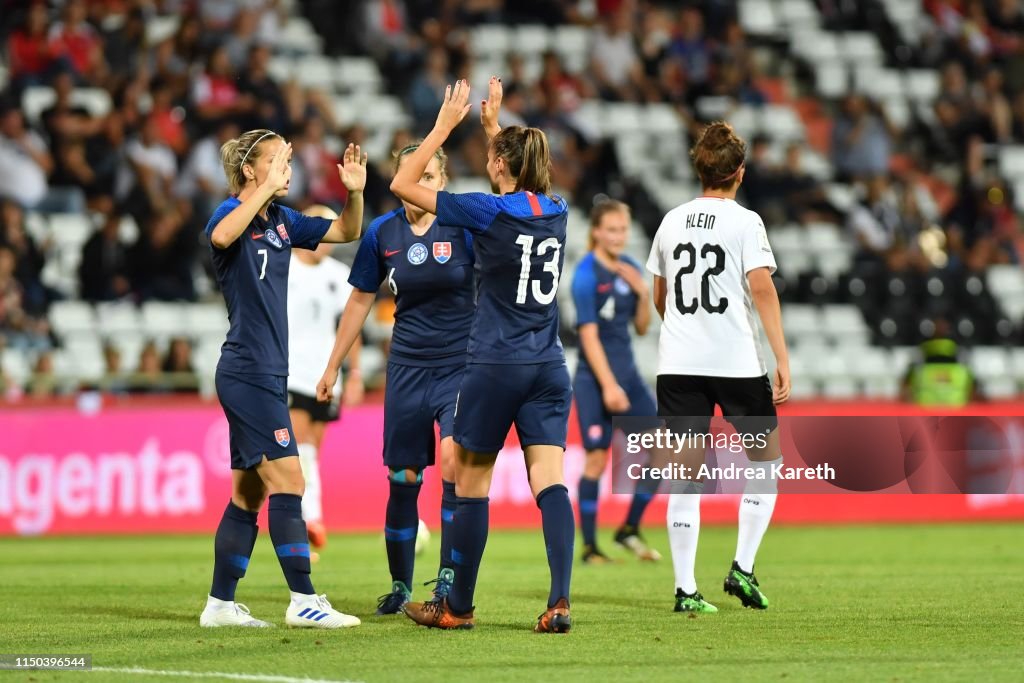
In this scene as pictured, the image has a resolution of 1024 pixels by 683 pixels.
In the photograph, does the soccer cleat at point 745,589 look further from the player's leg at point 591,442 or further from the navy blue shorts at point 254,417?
the player's leg at point 591,442

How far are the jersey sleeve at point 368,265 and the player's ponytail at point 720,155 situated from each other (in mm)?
1794

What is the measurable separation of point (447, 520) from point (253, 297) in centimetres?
160

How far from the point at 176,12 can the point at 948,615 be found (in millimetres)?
14977

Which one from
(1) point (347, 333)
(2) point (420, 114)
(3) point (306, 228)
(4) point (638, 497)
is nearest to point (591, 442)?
(4) point (638, 497)

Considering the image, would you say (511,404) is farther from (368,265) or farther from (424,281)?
(368,265)

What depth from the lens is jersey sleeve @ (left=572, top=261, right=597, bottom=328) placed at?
11.4 metres

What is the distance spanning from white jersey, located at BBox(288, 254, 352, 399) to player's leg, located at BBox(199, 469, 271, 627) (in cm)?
349

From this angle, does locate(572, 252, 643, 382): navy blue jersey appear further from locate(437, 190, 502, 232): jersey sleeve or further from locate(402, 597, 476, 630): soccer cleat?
locate(437, 190, 502, 232): jersey sleeve

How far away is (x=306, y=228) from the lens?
26.7 ft

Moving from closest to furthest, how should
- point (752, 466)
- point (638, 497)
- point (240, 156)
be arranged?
point (240, 156) → point (752, 466) → point (638, 497)

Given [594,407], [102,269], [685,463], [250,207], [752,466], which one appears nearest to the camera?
[250,207]

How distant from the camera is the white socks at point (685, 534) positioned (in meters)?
8.42

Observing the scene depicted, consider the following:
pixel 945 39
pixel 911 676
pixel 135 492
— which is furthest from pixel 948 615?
pixel 945 39

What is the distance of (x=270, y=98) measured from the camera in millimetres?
18734
